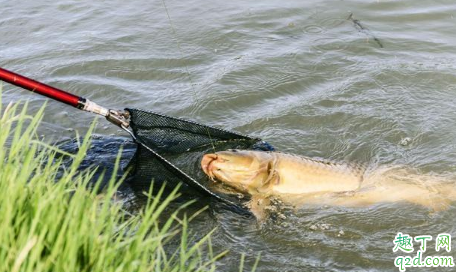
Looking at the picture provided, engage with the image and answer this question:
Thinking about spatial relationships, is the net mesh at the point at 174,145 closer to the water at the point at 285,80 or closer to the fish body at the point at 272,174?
the fish body at the point at 272,174

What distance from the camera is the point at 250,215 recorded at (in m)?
5.25

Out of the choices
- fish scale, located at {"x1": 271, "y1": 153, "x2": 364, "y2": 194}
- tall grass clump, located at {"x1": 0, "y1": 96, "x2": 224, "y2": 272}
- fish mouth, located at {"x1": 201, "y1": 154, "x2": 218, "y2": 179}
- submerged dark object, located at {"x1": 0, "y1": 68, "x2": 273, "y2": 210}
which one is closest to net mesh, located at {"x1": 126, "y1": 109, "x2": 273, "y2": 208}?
submerged dark object, located at {"x1": 0, "y1": 68, "x2": 273, "y2": 210}

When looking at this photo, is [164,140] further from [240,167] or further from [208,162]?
[240,167]

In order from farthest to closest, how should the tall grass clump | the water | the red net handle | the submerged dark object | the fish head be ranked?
the fish head < the water < the submerged dark object < the red net handle < the tall grass clump

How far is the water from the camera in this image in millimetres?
5250

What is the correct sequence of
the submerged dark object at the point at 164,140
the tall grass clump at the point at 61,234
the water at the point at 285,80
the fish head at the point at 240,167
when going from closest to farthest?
the tall grass clump at the point at 61,234
the submerged dark object at the point at 164,140
the water at the point at 285,80
the fish head at the point at 240,167

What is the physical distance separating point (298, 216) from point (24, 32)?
6.00m

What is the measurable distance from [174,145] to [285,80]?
245 centimetres

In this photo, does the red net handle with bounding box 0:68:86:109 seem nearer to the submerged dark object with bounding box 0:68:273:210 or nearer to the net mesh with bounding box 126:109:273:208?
the submerged dark object with bounding box 0:68:273:210

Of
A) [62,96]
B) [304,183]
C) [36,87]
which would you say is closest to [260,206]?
[304,183]

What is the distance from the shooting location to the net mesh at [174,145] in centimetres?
528

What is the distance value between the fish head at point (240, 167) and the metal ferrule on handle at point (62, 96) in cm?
77

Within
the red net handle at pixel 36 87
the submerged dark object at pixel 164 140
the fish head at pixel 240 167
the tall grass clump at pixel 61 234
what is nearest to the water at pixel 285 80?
the fish head at pixel 240 167

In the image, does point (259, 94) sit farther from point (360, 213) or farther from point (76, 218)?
point (76, 218)
